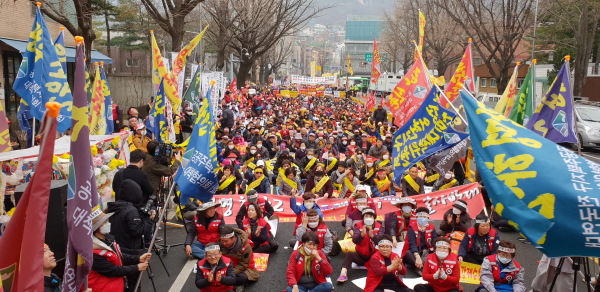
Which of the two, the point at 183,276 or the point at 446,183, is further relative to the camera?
the point at 446,183

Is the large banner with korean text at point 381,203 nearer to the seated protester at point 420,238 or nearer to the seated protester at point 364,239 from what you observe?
the seated protester at point 420,238

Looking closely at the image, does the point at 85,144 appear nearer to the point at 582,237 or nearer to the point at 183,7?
the point at 582,237

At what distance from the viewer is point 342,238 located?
892cm

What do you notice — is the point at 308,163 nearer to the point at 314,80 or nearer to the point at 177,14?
the point at 177,14

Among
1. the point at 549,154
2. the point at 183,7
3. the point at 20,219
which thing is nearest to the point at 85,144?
the point at 20,219

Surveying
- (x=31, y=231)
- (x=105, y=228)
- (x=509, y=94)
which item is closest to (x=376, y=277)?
(x=105, y=228)

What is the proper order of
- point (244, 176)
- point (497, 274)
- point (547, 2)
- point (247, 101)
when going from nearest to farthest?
1. point (497, 274)
2. point (244, 176)
3. point (547, 2)
4. point (247, 101)

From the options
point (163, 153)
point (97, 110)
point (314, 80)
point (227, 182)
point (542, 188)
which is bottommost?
point (227, 182)

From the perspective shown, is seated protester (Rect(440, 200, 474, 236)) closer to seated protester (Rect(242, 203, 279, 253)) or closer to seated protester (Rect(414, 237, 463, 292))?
seated protester (Rect(414, 237, 463, 292))

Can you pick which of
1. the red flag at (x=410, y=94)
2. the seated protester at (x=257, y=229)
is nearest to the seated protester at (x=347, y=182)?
the red flag at (x=410, y=94)

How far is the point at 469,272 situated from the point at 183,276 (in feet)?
13.7

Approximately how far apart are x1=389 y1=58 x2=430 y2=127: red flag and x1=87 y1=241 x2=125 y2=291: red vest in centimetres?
751

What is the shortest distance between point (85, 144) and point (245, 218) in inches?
166

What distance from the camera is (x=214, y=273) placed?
5.64 metres
